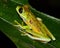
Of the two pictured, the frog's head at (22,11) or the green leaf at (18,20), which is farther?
the frog's head at (22,11)

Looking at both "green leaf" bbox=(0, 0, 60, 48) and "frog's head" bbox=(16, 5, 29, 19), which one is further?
"frog's head" bbox=(16, 5, 29, 19)

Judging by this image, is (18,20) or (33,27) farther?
(18,20)

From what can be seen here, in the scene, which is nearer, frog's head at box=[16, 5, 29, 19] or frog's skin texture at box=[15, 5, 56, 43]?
frog's skin texture at box=[15, 5, 56, 43]

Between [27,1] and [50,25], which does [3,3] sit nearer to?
[27,1]

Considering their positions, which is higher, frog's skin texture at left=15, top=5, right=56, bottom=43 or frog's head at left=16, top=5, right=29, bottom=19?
frog's head at left=16, top=5, right=29, bottom=19
